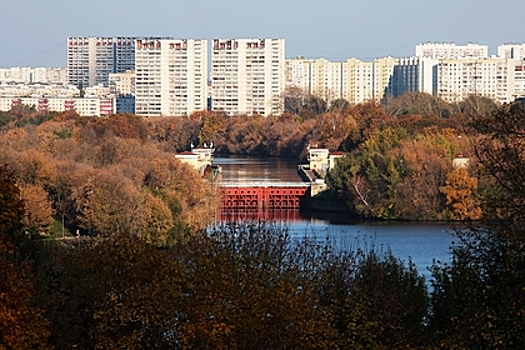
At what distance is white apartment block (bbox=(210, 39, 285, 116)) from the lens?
81.4 meters

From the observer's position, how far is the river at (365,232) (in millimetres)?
23234

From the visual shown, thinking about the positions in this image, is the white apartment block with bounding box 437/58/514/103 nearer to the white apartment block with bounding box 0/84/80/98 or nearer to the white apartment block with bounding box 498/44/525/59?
the white apartment block with bounding box 498/44/525/59

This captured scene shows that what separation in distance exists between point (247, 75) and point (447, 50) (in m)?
26.3

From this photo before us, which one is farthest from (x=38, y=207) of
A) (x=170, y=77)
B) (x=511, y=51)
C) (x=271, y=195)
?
(x=511, y=51)

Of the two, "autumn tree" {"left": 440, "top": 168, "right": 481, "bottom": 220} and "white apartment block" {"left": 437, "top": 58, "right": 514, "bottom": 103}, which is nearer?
"autumn tree" {"left": 440, "top": 168, "right": 481, "bottom": 220}

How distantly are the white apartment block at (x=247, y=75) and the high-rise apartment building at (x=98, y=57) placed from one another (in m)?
31.3

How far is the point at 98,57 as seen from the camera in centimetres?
11650

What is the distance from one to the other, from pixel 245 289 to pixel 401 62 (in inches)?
3136

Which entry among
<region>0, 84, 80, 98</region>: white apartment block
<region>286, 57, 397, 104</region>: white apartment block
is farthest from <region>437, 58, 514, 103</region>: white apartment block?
<region>0, 84, 80, 98</region>: white apartment block

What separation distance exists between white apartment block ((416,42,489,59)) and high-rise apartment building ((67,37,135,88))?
83.0ft

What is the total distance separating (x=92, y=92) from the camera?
312 feet

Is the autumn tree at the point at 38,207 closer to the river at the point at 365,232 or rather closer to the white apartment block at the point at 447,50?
the river at the point at 365,232

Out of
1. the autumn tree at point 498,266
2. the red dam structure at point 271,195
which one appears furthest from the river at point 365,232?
the autumn tree at point 498,266

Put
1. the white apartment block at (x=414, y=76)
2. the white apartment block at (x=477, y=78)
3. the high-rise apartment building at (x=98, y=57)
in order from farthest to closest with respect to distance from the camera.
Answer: the high-rise apartment building at (x=98, y=57) → the white apartment block at (x=414, y=76) → the white apartment block at (x=477, y=78)
